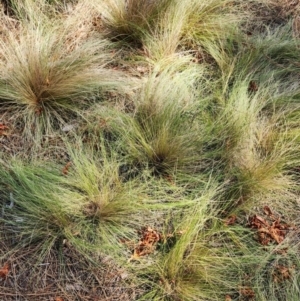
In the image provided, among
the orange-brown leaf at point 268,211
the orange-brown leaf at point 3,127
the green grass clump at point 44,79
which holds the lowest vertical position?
the orange-brown leaf at point 268,211

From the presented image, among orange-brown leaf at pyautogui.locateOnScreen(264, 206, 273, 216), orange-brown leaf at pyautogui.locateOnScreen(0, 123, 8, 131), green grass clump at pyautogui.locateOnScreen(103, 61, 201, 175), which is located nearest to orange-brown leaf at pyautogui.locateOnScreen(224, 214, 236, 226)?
orange-brown leaf at pyautogui.locateOnScreen(264, 206, 273, 216)

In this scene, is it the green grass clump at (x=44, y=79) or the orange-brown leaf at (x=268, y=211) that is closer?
the orange-brown leaf at (x=268, y=211)

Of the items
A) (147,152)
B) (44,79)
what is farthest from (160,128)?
(44,79)

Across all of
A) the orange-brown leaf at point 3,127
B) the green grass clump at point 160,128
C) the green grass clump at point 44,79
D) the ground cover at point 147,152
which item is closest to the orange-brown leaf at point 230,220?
the ground cover at point 147,152

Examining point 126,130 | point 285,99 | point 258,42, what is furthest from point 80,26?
point 285,99

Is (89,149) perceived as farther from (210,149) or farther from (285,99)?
(285,99)

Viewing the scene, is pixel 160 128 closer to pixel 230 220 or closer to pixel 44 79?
pixel 230 220

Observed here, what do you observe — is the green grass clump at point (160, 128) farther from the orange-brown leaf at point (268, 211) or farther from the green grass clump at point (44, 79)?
the orange-brown leaf at point (268, 211)

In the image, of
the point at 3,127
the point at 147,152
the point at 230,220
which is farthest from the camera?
the point at 3,127
